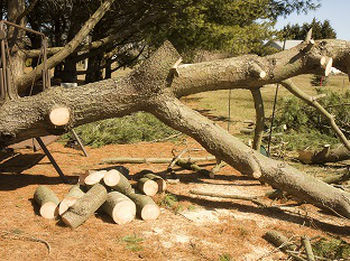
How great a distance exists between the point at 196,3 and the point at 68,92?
7516mm

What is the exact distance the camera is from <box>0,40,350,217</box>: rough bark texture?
4.69 m

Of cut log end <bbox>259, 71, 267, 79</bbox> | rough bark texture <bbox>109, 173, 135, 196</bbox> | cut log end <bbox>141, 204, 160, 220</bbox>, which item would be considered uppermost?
cut log end <bbox>259, 71, 267, 79</bbox>

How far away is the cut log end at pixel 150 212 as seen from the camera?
174 inches

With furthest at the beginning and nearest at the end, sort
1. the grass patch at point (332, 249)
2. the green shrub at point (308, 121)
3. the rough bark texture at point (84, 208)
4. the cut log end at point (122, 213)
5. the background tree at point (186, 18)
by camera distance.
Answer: the background tree at point (186, 18) < the green shrub at point (308, 121) < the cut log end at point (122, 213) < the rough bark texture at point (84, 208) < the grass patch at point (332, 249)

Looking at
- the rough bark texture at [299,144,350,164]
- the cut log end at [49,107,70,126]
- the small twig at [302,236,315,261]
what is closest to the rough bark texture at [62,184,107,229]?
the cut log end at [49,107,70,126]

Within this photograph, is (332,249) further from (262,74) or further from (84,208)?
(84,208)

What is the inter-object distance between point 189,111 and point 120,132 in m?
4.78

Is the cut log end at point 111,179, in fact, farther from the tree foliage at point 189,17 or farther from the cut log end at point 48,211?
the tree foliage at point 189,17

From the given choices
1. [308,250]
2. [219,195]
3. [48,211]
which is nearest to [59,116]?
[48,211]

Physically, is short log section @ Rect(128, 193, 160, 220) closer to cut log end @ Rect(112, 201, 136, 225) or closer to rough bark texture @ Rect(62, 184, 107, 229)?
cut log end @ Rect(112, 201, 136, 225)

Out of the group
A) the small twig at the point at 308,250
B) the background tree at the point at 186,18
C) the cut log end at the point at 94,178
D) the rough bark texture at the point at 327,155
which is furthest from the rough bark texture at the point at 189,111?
the background tree at the point at 186,18

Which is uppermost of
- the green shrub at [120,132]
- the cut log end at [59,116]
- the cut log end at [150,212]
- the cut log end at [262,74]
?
the cut log end at [262,74]

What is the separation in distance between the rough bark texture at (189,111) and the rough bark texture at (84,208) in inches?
45.0

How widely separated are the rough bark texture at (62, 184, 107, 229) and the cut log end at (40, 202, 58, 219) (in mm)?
298
